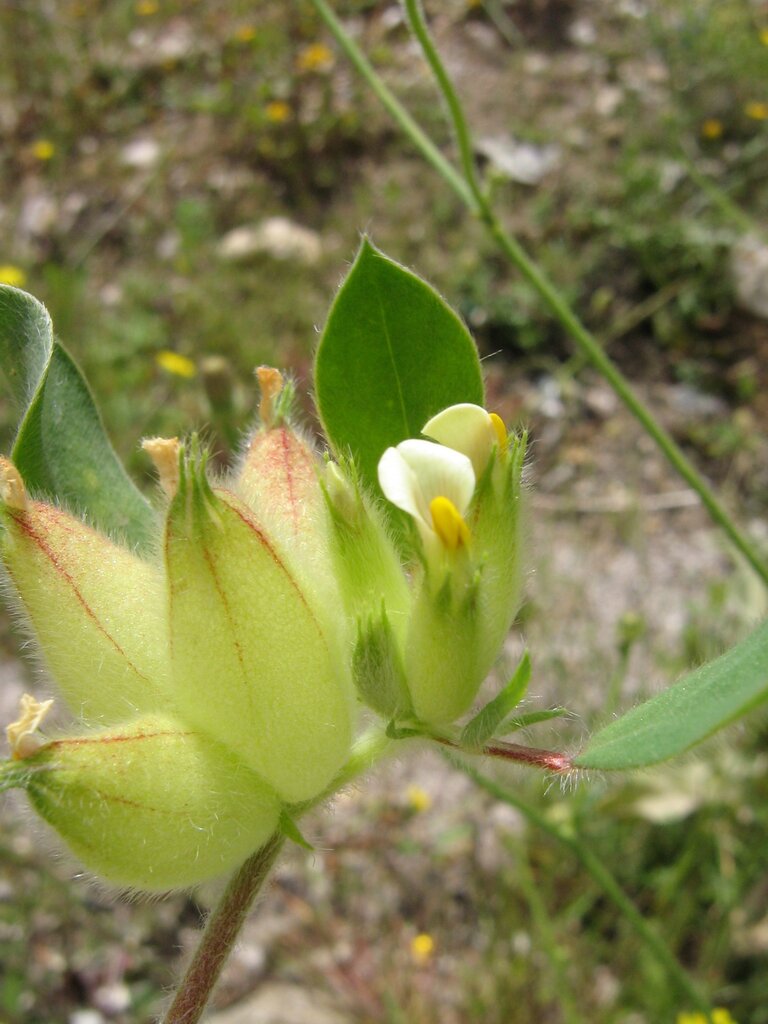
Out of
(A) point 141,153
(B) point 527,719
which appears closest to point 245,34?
(A) point 141,153

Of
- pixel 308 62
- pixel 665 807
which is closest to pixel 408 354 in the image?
pixel 665 807

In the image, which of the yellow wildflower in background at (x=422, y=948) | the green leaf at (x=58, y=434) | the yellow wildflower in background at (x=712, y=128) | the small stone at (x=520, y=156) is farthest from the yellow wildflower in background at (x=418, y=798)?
the yellow wildflower in background at (x=712, y=128)

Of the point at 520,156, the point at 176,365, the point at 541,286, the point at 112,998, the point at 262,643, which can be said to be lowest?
the point at 112,998

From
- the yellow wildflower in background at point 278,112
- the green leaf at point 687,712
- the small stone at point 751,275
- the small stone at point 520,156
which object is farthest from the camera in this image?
the yellow wildflower in background at point 278,112

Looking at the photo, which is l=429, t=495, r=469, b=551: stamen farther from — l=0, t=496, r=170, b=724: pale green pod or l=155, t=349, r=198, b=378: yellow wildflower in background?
l=155, t=349, r=198, b=378: yellow wildflower in background

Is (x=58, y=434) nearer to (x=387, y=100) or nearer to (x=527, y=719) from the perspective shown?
(x=527, y=719)

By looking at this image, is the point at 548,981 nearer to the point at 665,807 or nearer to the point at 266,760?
the point at 665,807

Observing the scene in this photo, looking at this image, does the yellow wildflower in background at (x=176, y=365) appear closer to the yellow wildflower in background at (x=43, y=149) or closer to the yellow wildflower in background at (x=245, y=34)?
the yellow wildflower in background at (x=43, y=149)
